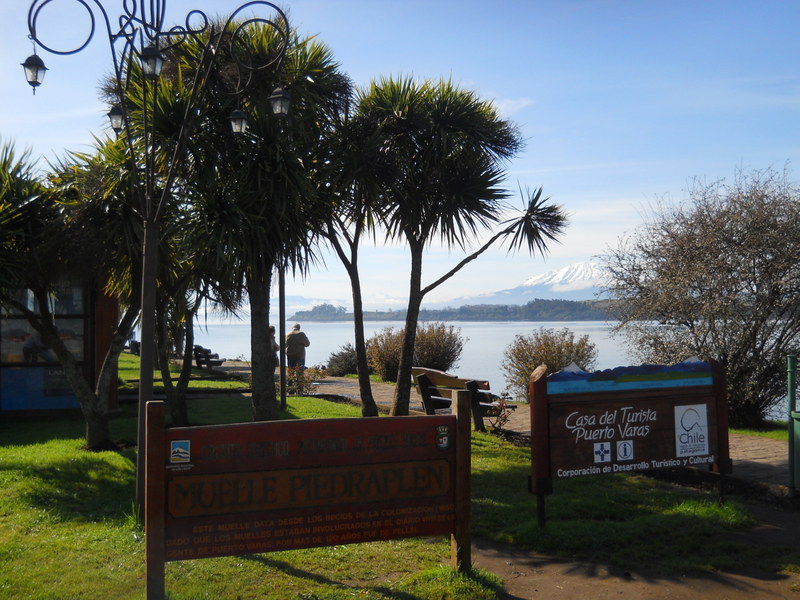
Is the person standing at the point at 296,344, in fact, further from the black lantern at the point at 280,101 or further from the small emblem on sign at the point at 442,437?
the small emblem on sign at the point at 442,437

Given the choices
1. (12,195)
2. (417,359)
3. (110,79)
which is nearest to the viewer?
(12,195)

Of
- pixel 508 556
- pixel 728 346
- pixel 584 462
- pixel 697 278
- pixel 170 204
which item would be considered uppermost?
pixel 170 204

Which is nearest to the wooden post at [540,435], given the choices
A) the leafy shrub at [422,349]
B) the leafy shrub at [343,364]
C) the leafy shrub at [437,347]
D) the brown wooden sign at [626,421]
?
the brown wooden sign at [626,421]

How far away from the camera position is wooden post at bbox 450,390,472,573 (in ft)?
16.3

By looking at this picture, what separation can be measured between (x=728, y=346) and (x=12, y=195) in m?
9.73

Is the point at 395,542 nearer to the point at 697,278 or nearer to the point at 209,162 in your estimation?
the point at 209,162

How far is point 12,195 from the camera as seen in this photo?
9570 millimetres

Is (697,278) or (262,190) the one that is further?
(697,278)

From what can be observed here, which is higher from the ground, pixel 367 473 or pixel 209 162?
pixel 209 162

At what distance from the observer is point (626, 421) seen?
21.1ft

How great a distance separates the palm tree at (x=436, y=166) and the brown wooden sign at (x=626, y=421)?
5.14 metres

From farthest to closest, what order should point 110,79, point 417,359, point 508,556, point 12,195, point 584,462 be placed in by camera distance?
point 417,359 < point 110,79 < point 12,195 < point 584,462 < point 508,556

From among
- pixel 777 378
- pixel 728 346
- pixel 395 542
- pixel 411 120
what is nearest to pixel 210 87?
pixel 411 120

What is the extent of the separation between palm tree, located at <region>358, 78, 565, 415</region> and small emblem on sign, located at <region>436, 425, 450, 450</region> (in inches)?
247
